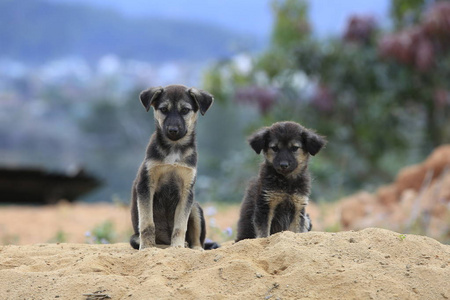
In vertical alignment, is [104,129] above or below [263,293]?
above

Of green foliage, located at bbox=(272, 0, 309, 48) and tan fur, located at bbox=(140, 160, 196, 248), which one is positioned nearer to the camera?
tan fur, located at bbox=(140, 160, 196, 248)

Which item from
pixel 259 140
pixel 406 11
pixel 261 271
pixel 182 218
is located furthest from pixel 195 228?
pixel 406 11

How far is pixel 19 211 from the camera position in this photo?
1430 centimetres

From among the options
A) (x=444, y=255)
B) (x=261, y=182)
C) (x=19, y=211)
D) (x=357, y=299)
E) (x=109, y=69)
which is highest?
(x=109, y=69)

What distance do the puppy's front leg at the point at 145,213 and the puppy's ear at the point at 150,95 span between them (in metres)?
0.72

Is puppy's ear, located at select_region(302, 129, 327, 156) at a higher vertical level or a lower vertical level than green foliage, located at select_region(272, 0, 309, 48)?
lower

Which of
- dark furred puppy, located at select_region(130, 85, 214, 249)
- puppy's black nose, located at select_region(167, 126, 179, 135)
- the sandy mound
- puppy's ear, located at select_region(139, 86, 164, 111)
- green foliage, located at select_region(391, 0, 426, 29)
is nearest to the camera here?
the sandy mound

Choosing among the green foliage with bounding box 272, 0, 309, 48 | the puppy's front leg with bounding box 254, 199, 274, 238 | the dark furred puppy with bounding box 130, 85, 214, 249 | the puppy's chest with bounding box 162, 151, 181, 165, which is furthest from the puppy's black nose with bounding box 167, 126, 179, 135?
the green foliage with bounding box 272, 0, 309, 48

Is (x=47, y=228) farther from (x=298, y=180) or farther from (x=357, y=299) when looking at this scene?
(x=357, y=299)

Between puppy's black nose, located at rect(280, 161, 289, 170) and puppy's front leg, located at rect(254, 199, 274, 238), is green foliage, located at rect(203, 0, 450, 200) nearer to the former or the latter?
puppy's front leg, located at rect(254, 199, 274, 238)


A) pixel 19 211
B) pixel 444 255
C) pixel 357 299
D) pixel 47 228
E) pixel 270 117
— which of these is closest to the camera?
pixel 357 299

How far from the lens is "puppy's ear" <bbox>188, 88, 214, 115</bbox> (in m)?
5.68

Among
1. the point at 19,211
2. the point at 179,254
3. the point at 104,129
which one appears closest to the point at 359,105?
the point at 19,211

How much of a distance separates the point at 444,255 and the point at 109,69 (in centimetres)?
3332
